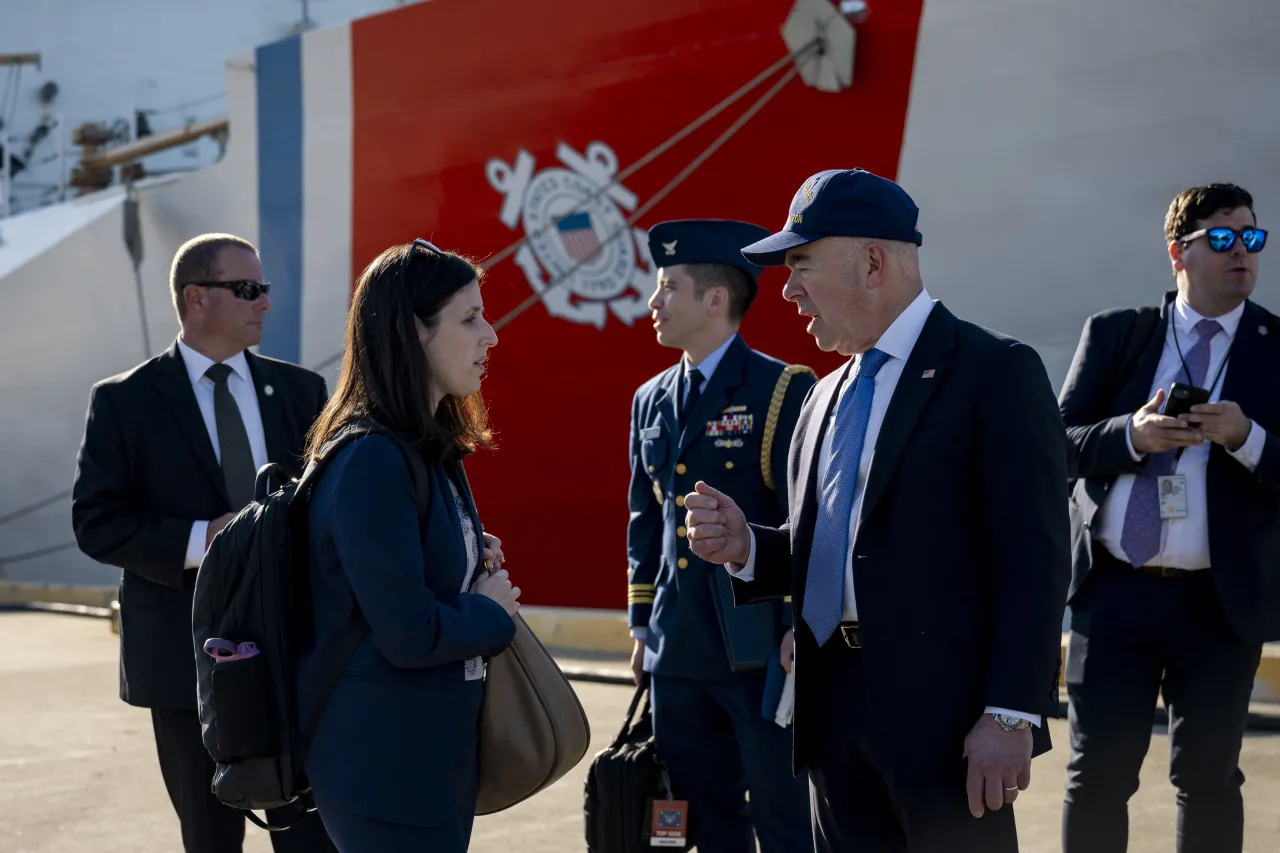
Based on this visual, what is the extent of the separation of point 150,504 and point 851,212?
184 centimetres

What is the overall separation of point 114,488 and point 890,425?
6.11 feet

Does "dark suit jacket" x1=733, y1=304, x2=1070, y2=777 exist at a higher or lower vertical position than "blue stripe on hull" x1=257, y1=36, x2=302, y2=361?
lower

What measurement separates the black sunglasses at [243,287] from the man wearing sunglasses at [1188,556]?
1.91 metres

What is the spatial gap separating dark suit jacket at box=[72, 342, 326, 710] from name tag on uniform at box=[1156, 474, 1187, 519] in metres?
1.95

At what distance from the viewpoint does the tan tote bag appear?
7.23 feet

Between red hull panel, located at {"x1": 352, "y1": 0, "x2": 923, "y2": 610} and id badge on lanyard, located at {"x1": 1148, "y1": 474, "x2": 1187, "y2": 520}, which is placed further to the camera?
red hull panel, located at {"x1": 352, "y1": 0, "x2": 923, "y2": 610}

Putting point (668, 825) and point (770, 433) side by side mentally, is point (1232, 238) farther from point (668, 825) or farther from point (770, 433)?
point (668, 825)

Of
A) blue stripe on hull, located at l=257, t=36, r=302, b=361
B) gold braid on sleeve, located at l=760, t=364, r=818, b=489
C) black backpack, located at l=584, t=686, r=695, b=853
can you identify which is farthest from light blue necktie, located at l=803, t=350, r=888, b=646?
blue stripe on hull, located at l=257, t=36, r=302, b=361

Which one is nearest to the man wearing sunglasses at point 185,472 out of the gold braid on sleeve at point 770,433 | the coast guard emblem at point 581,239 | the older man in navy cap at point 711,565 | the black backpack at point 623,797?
the black backpack at point 623,797

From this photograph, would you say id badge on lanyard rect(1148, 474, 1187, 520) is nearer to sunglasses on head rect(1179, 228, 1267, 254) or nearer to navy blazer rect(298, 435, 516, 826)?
sunglasses on head rect(1179, 228, 1267, 254)

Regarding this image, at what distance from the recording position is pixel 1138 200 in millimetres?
5496

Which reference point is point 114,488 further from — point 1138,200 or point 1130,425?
point 1138,200

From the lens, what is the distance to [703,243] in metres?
3.45

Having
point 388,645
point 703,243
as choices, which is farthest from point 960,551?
point 703,243
